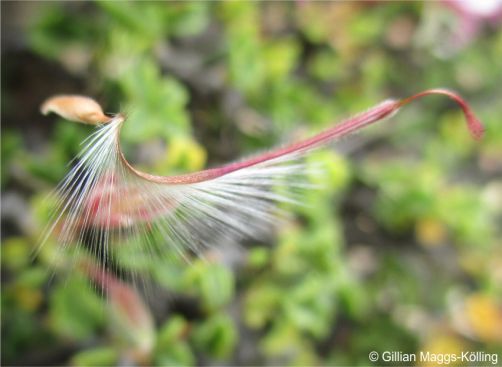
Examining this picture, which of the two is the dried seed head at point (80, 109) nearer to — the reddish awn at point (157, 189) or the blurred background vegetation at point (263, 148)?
the reddish awn at point (157, 189)

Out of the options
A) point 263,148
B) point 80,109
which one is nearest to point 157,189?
point 80,109

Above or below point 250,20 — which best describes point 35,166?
below

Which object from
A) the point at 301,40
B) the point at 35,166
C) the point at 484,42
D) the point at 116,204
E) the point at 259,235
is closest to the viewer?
the point at 116,204

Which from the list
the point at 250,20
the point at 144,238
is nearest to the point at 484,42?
the point at 250,20

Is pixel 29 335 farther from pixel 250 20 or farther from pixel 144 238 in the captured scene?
pixel 250 20

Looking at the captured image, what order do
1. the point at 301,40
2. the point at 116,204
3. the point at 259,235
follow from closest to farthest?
the point at 116,204 < the point at 259,235 < the point at 301,40

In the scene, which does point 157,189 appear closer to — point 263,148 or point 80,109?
point 80,109

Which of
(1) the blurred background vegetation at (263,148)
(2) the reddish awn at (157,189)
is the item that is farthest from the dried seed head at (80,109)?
(1) the blurred background vegetation at (263,148)
